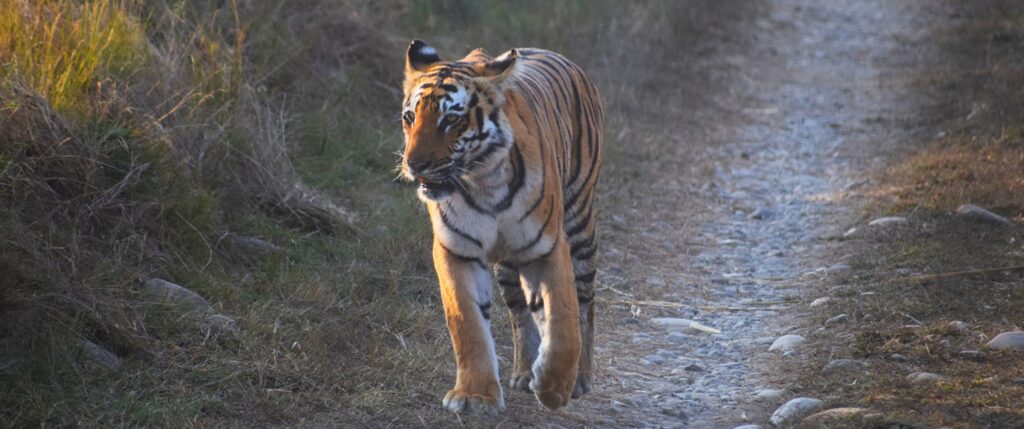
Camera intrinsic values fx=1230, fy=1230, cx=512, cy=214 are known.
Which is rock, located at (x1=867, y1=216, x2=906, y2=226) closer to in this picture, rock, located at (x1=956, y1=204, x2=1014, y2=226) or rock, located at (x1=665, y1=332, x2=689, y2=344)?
rock, located at (x1=956, y1=204, x2=1014, y2=226)

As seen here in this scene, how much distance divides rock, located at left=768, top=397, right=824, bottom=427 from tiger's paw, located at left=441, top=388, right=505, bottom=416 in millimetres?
1011

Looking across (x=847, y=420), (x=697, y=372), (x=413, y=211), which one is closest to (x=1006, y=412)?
(x=847, y=420)

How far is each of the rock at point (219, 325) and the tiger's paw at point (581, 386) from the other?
1354mm

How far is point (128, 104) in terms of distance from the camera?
5.82m

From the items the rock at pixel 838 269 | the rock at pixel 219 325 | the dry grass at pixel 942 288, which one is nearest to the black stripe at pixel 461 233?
the rock at pixel 219 325

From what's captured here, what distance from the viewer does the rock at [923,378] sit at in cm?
460

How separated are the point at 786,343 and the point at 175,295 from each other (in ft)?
8.62

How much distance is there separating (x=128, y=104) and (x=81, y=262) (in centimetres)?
120

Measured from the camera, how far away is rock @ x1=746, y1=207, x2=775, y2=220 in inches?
308

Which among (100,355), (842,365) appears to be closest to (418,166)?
(100,355)

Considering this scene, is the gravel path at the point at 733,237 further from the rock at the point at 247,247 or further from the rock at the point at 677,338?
the rock at the point at 247,247

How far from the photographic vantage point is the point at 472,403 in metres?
4.40

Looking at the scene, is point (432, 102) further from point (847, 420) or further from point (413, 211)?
point (413, 211)

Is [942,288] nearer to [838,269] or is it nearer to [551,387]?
[838,269]
